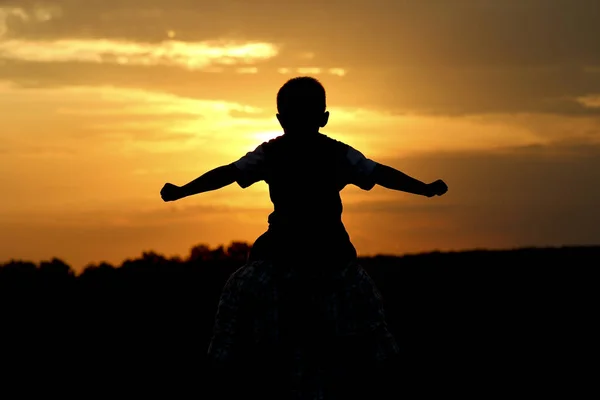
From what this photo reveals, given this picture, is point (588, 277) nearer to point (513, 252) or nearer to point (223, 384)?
point (513, 252)

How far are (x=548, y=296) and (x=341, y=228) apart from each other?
7.24 m

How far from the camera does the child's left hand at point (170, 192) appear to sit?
8.12 m

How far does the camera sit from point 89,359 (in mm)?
11883

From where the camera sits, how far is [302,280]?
8.05 meters

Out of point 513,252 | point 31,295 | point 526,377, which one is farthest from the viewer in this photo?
point 513,252

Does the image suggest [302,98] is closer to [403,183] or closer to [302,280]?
[403,183]

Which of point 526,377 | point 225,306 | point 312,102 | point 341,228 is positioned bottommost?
point 526,377

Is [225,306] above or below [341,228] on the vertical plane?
below

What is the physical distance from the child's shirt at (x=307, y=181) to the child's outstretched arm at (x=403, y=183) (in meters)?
0.06

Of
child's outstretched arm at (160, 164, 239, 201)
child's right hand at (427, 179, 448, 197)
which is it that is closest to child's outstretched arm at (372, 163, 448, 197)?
child's right hand at (427, 179, 448, 197)

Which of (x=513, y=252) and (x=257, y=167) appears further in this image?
(x=513, y=252)

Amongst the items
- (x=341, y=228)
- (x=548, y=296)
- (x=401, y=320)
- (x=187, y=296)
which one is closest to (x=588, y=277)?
(x=548, y=296)

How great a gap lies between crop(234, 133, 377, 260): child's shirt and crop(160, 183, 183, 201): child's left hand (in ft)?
1.36

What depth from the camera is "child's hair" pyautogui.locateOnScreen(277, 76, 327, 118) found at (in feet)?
26.3
